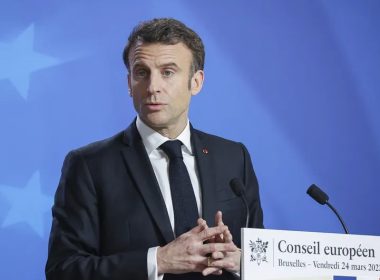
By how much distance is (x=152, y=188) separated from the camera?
250cm

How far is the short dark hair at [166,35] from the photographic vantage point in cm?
261

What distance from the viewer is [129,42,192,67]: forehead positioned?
2568mm

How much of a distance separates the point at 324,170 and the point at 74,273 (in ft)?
5.81

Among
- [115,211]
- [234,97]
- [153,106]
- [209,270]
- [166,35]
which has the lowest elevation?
[209,270]

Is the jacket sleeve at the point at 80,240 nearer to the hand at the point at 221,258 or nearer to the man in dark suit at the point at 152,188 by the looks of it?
the man in dark suit at the point at 152,188

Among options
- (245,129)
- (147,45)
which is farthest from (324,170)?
Result: (147,45)

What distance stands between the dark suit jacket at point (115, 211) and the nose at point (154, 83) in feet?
0.69

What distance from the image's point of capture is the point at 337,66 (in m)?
3.79

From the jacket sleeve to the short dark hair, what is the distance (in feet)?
1.63

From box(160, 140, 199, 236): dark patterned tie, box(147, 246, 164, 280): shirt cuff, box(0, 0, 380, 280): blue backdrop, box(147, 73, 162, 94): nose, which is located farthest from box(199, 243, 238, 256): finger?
box(0, 0, 380, 280): blue backdrop

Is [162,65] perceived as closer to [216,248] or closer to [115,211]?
[115,211]

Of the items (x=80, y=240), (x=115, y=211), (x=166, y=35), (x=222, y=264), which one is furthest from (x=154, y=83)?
(x=222, y=264)

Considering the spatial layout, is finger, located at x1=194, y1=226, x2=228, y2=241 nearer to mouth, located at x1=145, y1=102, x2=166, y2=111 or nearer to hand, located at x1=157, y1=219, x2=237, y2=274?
hand, located at x1=157, y1=219, x2=237, y2=274

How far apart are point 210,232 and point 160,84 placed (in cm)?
64
